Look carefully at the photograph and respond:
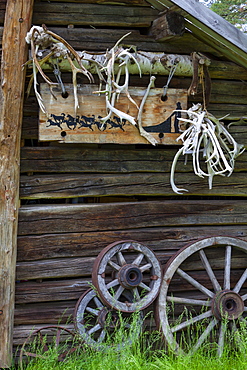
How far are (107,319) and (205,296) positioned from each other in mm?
1103

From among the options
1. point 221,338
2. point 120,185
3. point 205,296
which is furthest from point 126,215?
point 221,338

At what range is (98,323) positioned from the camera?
399 centimetres

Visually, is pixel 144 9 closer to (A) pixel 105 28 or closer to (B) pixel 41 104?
(A) pixel 105 28

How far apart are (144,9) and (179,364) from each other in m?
3.08

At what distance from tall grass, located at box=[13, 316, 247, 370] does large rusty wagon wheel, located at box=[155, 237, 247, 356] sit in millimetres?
116

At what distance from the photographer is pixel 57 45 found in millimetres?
3861

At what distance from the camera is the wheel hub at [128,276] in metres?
3.95

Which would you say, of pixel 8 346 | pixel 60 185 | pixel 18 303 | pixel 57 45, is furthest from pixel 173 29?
pixel 8 346

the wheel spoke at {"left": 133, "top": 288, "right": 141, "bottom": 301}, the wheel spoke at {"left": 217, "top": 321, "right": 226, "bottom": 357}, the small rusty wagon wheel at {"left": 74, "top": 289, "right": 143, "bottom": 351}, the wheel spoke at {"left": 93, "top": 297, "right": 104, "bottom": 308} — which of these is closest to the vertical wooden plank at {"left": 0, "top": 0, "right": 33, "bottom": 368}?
the small rusty wagon wheel at {"left": 74, "top": 289, "right": 143, "bottom": 351}

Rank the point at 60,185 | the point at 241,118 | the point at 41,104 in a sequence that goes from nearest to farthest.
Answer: the point at 41,104 < the point at 60,185 < the point at 241,118

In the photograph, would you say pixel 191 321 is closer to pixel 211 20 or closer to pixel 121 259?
pixel 121 259

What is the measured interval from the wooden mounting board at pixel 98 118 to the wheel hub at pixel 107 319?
144 centimetres

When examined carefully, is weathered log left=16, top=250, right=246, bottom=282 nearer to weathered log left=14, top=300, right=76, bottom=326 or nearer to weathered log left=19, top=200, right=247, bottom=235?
weathered log left=14, top=300, right=76, bottom=326

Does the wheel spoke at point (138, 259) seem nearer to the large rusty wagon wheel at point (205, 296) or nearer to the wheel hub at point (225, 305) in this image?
the large rusty wagon wheel at point (205, 296)
